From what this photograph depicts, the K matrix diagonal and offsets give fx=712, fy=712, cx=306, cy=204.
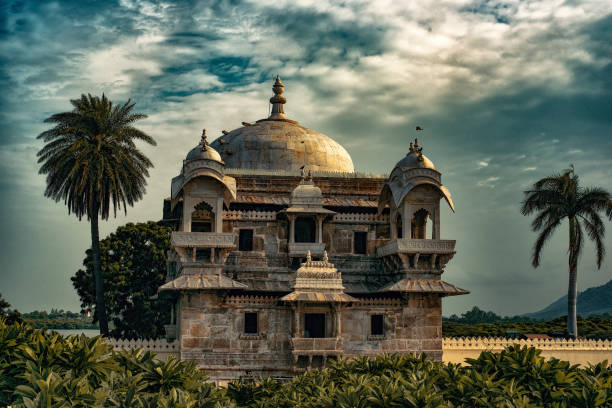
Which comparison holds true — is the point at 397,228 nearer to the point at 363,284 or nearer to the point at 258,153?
the point at 363,284

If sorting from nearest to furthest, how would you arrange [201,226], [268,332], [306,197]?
[268,332] → [306,197] → [201,226]

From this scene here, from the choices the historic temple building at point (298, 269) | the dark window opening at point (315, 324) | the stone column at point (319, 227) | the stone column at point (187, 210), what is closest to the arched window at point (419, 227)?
the historic temple building at point (298, 269)

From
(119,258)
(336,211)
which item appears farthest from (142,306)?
(336,211)

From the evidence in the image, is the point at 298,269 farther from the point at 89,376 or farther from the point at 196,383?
the point at 89,376

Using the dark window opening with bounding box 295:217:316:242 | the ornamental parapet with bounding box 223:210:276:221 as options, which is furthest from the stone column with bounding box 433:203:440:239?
the ornamental parapet with bounding box 223:210:276:221

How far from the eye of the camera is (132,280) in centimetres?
5300

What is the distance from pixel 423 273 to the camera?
38.6 metres

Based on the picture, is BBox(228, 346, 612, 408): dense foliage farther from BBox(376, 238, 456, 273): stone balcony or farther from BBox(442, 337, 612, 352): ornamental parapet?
BBox(442, 337, 612, 352): ornamental parapet

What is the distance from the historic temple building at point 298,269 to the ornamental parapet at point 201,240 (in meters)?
0.05

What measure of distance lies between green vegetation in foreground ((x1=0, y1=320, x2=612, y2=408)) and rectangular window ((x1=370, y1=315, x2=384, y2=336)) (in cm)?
1880

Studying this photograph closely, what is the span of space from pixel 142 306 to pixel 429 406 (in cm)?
4026

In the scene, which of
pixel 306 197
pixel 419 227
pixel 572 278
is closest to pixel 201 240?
pixel 306 197

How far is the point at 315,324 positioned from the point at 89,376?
21770 millimetres

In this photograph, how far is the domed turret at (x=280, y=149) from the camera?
4688 centimetres
